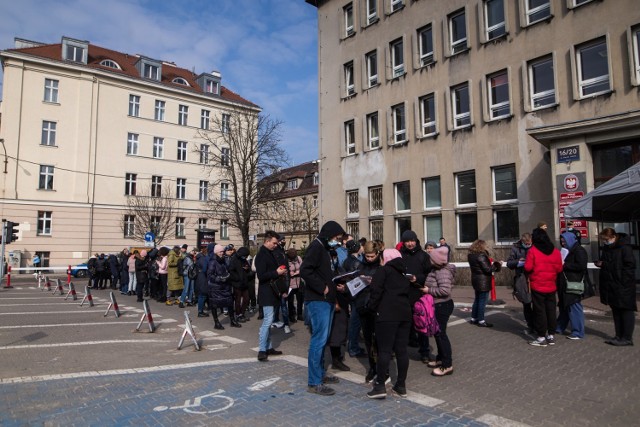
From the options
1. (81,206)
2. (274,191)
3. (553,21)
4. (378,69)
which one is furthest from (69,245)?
(553,21)

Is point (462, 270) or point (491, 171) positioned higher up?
point (491, 171)

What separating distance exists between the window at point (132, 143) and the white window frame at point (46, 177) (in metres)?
6.29

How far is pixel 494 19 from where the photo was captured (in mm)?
18469

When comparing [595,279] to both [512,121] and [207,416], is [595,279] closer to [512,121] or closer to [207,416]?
[512,121]

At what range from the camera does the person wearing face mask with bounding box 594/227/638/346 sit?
23.8 feet

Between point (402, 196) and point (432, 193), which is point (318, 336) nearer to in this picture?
point (432, 193)

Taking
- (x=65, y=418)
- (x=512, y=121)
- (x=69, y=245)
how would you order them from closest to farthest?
1. (x=65, y=418)
2. (x=512, y=121)
3. (x=69, y=245)

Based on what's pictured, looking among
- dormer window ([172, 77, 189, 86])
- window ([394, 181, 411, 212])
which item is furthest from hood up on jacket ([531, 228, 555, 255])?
dormer window ([172, 77, 189, 86])

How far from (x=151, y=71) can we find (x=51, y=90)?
32.9 feet

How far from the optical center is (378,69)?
22844 millimetres

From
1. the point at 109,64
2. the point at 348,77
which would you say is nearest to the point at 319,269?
the point at 348,77

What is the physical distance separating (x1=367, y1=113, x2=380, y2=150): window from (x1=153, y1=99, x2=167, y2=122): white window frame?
25229 mm

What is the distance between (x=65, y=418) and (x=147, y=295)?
14036 millimetres

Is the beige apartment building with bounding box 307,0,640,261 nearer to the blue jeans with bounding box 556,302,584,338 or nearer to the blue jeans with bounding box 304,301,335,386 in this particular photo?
the blue jeans with bounding box 556,302,584,338
